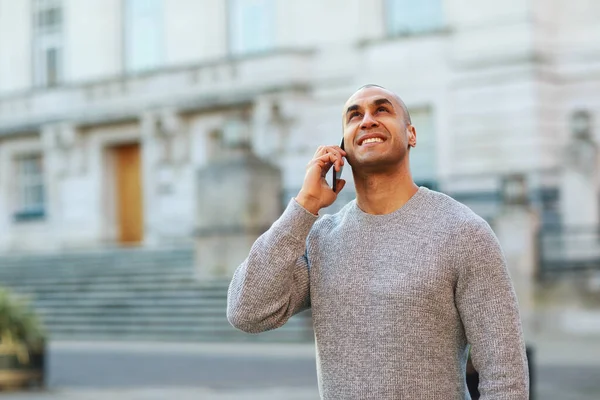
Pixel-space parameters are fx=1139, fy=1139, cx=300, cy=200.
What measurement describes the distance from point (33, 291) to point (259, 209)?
611cm

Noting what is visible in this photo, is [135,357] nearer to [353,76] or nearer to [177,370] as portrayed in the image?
[177,370]

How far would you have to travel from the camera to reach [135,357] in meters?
16.4

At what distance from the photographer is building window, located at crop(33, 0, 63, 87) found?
101 feet

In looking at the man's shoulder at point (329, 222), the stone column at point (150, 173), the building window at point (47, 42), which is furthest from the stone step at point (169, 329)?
the man's shoulder at point (329, 222)

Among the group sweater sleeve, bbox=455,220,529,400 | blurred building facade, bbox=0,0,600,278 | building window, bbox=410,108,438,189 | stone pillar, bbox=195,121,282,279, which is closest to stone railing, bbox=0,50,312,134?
blurred building facade, bbox=0,0,600,278

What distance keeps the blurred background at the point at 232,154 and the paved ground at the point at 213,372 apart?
59 millimetres

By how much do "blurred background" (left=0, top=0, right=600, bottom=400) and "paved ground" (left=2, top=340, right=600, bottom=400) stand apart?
6 centimetres

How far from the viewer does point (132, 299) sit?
21250 millimetres

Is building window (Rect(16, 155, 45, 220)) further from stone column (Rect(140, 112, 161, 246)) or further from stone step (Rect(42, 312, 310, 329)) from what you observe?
stone step (Rect(42, 312, 310, 329))

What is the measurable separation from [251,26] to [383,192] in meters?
23.8

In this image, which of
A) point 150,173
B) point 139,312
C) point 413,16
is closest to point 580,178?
point 413,16

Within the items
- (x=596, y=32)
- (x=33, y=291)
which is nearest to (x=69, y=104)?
(x=33, y=291)

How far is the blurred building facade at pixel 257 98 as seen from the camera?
21969 mm

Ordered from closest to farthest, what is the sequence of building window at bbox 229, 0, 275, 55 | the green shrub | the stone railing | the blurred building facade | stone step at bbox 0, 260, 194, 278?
the green shrub
the blurred building facade
stone step at bbox 0, 260, 194, 278
the stone railing
building window at bbox 229, 0, 275, 55
